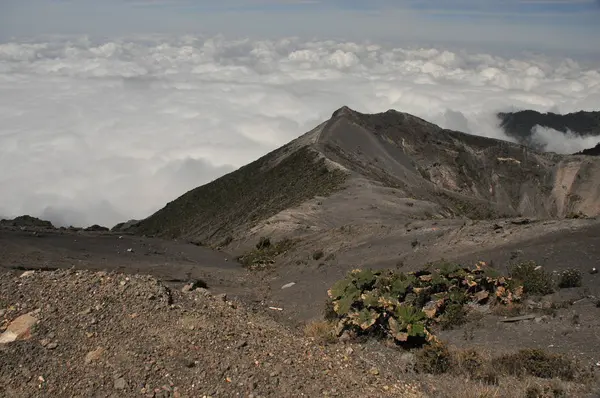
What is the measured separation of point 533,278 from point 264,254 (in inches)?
689

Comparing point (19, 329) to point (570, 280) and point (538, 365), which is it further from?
point (570, 280)

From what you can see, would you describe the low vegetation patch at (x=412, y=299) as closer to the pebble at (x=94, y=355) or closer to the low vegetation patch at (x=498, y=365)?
the low vegetation patch at (x=498, y=365)

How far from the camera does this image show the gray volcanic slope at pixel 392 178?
4625 centimetres

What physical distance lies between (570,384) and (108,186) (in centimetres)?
17881

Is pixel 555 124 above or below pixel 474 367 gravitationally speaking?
below

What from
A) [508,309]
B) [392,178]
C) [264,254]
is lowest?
[392,178]

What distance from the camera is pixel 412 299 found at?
1475 cm

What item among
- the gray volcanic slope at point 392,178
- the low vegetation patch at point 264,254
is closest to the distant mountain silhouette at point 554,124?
the gray volcanic slope at point 392,178

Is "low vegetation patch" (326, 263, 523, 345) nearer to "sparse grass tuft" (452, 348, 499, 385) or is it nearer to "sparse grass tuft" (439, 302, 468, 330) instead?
"sparse grass tuft" (439, 302, 468, 330)

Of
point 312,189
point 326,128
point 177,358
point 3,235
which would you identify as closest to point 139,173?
point 326,128

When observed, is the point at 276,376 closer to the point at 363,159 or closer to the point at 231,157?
the point at 363,159

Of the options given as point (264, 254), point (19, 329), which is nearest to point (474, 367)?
point (19, 329)

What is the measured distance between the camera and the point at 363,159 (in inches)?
2329

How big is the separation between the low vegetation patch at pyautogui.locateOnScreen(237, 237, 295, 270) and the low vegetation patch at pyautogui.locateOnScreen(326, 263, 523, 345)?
13280 millimetres
